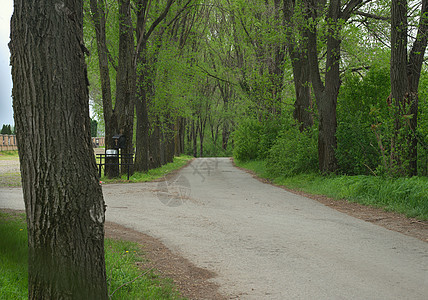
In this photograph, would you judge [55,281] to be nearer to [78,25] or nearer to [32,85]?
[32,85]

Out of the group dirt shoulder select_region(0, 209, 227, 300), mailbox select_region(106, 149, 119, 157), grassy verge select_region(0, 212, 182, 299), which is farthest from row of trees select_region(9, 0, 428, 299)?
dirt shoulder select_region(0, 209, 227, 300)

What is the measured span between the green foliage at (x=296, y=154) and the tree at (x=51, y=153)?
48.0ft

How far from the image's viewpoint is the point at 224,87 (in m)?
55.4

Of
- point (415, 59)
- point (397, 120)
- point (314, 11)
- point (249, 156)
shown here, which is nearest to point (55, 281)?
point (397, 120)

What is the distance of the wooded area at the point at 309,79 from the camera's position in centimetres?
1227

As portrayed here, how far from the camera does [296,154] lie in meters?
18.1

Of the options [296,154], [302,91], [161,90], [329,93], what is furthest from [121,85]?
[329,93]

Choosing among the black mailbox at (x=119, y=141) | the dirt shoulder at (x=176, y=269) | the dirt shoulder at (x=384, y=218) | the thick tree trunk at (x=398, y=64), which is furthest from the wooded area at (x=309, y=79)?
the dirt shoulder at (x=176, y=269)

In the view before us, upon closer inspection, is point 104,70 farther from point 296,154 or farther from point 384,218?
point 384,218

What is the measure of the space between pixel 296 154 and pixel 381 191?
23.3 feet

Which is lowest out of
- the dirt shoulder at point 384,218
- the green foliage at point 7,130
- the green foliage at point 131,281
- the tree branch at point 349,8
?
the dirt shoulder at point 384,218

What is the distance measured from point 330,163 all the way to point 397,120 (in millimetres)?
4063

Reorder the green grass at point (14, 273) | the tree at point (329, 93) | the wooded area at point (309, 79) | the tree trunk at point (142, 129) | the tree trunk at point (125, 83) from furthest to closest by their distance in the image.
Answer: the tree trunk at point (142, 129)
the tree trunk at point (125, 83)
the tree at point (329, 93)
the wooded area at point (309, 79)
the green grass at point (14, 273)

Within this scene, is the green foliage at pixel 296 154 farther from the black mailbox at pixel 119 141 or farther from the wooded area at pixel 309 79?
the black mailbox at pixel 119 141
